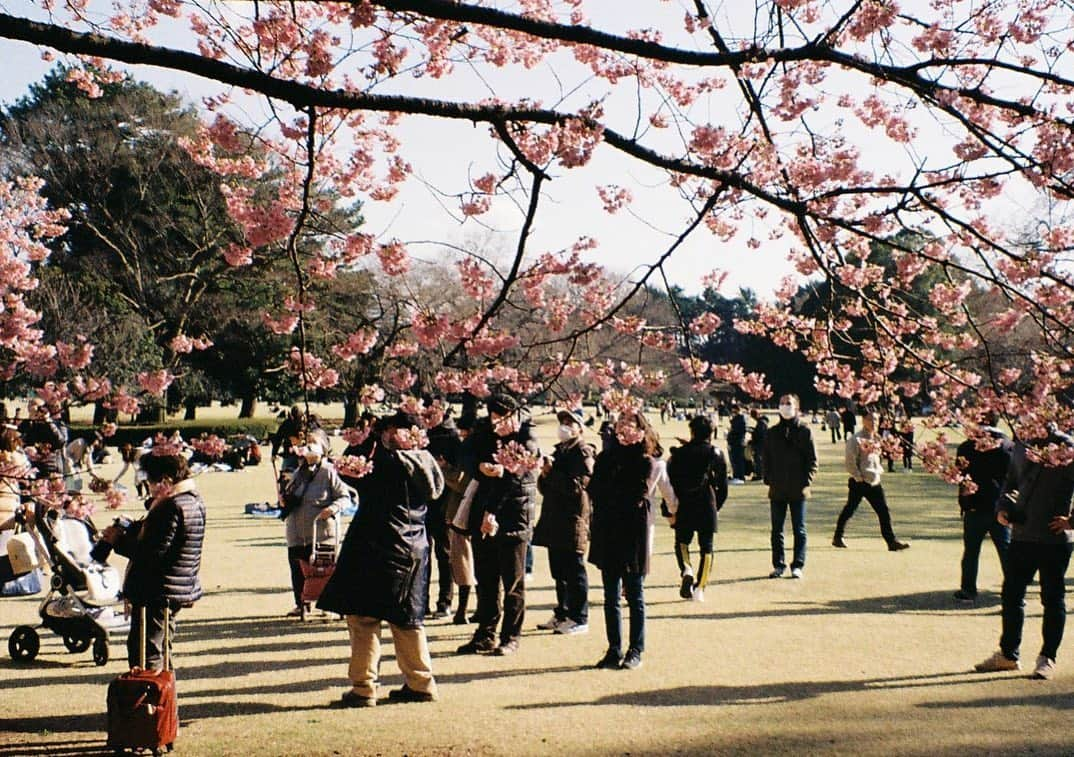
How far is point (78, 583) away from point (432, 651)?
8.53ft

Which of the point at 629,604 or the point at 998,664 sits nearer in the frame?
the point at 998,664

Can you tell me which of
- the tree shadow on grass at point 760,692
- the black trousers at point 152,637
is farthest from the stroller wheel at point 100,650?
the tree shadow on grass at point 760,692

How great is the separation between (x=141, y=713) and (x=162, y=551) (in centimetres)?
94

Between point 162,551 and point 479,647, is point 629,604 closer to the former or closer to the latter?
point 479,647

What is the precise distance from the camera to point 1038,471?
629 cm

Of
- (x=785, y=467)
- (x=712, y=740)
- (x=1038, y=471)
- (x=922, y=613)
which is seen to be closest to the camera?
(x=712, y=740)

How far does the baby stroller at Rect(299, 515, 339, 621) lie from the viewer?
26.1ft

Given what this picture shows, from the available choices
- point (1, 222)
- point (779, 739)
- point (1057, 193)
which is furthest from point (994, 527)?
point (1, 222)

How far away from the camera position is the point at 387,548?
5.82 m

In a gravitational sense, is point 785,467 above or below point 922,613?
above

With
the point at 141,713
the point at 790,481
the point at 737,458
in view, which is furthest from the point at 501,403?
the point at 737,458

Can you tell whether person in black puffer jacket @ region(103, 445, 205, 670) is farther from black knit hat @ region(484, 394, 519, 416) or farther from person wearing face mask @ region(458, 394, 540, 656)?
person wearing face mask @ region(458, 394, 540, 656)

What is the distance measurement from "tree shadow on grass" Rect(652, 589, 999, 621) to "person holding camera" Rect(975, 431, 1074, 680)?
206 centimetres

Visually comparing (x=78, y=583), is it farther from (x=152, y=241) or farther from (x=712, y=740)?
(x=152, y=241)
